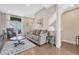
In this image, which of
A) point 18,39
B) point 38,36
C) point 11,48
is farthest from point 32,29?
point 11,48

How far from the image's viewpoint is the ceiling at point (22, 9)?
6.15ft

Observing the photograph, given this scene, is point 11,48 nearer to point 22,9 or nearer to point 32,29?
point 32,29

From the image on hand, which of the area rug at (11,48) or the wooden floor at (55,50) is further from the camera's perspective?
the wooden floor at (55,50)

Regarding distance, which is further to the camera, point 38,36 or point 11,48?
point 38,36

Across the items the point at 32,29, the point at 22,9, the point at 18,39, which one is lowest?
the point at 18,39

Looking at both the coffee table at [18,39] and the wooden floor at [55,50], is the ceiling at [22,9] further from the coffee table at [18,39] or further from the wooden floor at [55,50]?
the wooden floor at [55,50]

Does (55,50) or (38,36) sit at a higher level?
(38,36)

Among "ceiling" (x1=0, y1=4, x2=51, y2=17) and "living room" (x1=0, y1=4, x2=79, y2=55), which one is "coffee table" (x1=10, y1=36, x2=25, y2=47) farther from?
"ceiling" (x1=0, y1=4, x2=51, y2=17)

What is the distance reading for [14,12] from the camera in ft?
6.29

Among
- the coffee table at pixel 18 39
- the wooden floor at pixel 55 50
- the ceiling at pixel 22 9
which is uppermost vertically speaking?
Answer: the ceiling at pixel 22 9

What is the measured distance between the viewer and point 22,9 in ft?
6.38

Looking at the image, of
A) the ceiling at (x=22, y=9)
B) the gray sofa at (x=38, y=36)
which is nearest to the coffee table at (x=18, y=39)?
the gray sofa at (x=38, y=36)

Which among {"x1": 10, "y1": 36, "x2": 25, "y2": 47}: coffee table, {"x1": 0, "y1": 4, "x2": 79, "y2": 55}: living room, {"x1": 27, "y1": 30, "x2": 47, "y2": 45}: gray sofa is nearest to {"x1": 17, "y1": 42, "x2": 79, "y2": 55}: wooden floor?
{"x1": 0, "y1": 4, "x2": 79, "y2": 55}: living room
